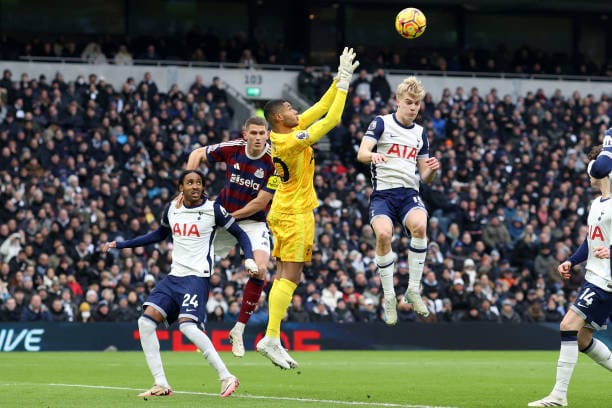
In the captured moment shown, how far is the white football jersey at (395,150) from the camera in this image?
14116 millimetres

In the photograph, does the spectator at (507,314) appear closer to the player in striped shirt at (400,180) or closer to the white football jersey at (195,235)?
the player in striped shirt at (400,180)

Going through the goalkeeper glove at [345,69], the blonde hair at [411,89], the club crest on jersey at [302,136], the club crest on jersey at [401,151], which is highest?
the goalkeeper glove at [345,69]

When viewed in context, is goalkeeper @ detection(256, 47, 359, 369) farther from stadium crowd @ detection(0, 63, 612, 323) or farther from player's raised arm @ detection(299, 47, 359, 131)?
stadium crowd @ detection(0, 63, 612, 323)

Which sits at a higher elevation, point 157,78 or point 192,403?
point 157,78

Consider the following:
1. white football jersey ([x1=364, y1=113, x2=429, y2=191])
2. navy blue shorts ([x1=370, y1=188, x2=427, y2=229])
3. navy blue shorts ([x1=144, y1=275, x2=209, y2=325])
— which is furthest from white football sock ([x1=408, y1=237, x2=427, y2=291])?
navy blue shorts ([x1=144, y1=275, x2=209, y2=325])

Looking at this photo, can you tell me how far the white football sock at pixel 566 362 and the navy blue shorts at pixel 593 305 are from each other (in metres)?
0.22

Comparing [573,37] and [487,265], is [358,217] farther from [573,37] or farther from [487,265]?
[573,37]

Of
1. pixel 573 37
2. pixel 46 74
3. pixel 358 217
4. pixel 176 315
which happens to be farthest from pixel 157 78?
pixel 176 315

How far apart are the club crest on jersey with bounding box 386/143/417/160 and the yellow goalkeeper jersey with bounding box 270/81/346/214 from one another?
37.6 inches

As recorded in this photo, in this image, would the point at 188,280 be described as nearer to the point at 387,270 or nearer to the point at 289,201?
the point at 289,201

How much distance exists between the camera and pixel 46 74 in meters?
34.2

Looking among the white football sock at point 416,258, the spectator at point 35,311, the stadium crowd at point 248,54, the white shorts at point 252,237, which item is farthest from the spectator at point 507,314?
the white football sock at point 416,258

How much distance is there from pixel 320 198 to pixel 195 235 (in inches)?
706

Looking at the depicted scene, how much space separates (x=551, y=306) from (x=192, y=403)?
18665 mm
